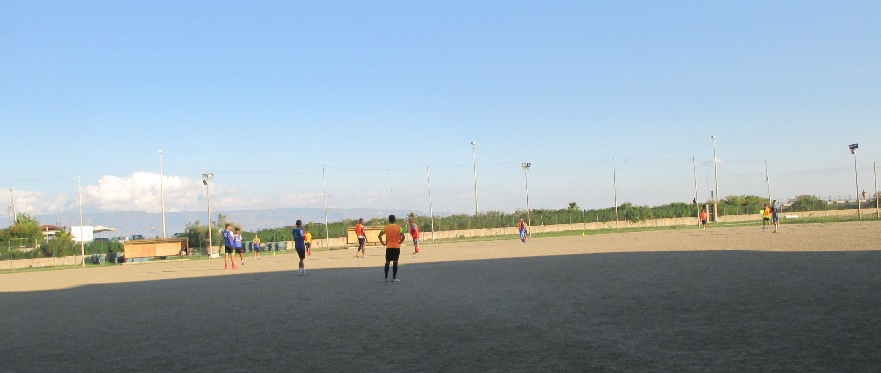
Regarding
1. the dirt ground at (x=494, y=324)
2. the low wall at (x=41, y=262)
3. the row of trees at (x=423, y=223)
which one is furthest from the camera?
the row of trees at (x=423, y=223)

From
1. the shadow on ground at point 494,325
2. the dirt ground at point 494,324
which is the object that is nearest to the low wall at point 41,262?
the shadow on ground at point 494,325

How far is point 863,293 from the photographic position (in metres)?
11.4

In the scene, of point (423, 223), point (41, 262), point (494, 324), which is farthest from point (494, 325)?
Result: point (423, 223)

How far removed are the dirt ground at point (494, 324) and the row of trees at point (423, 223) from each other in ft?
129

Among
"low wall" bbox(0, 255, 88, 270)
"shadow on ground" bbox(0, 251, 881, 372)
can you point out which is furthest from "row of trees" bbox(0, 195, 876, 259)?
"shadow on ground" bbox(0, 251, 881, 372)

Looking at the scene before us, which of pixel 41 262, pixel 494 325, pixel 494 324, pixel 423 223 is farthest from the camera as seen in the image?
pixel 423 223

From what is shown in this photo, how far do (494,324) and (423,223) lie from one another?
208 feet

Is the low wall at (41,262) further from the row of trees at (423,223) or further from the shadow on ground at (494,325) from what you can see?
the shadow on ground at (494,325)

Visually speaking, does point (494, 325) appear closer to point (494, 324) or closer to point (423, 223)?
point (494, 324)

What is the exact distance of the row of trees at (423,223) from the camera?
53.9 m

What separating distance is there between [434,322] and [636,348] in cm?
356

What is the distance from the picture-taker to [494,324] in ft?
34.1

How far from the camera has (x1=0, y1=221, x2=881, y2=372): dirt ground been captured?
7707 millimetres

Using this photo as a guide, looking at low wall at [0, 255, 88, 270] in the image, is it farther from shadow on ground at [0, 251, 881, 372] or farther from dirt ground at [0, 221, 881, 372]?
dirt ground at [0, 221, 881, 372]
